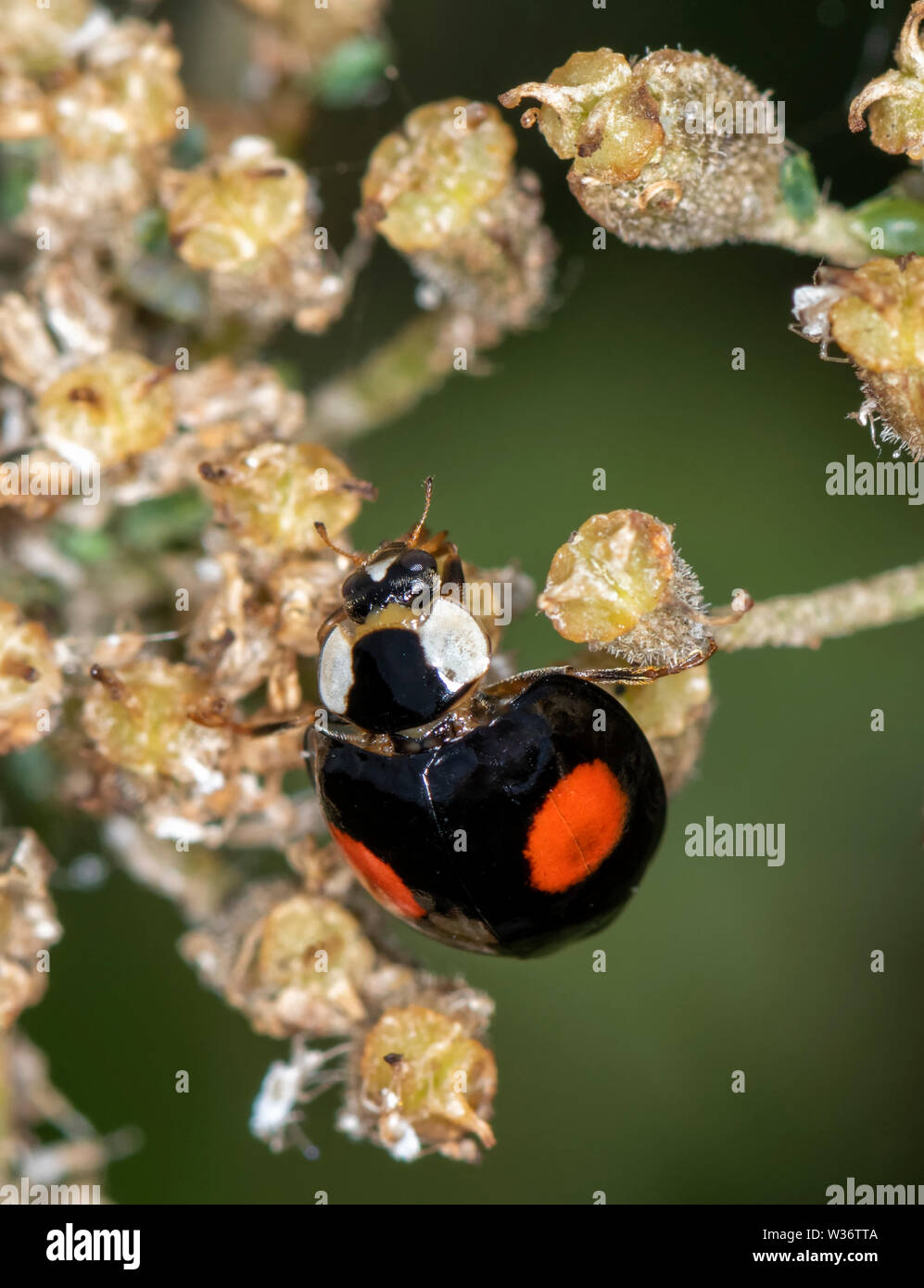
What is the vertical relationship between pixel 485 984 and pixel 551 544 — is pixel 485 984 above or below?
below

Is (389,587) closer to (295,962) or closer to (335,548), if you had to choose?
(335,548)

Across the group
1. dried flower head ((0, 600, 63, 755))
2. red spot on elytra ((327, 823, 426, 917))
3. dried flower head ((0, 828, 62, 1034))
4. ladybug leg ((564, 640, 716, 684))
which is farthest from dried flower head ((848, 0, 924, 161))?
dried flower head ((0, 828, 62, 1034))

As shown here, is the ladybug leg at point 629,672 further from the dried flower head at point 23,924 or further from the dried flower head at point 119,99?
the dried flower head at point 119,99

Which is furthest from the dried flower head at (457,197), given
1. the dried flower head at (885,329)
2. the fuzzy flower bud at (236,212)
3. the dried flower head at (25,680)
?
the dried flower head at (25,680)

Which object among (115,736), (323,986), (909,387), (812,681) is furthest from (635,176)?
(812,681)
